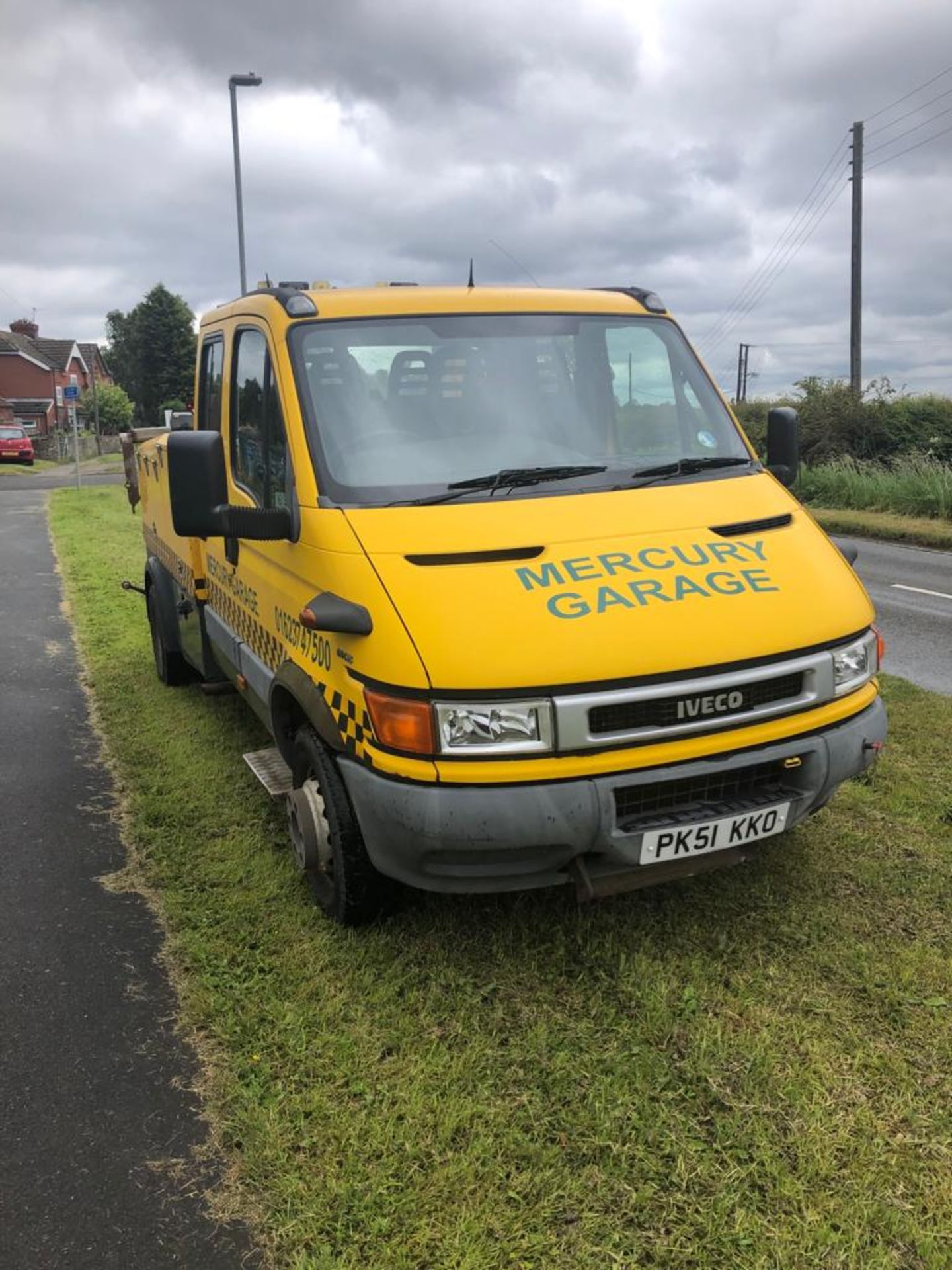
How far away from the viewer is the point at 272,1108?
9.06ft

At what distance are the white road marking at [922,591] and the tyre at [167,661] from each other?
25.4 ft

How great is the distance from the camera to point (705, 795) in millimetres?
3252

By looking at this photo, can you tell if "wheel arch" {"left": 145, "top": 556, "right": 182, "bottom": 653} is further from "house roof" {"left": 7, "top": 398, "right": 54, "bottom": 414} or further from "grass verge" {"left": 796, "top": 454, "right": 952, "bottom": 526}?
"house roof" {"left": 7, "top": 398, "right": 54, "bottom": 414}

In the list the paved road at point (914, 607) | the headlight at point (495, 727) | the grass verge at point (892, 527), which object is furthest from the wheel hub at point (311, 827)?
the grass verge at point (892, 527)

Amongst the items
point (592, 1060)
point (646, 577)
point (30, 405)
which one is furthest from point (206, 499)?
point (30, 405)

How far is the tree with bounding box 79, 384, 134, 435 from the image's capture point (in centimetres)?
6994

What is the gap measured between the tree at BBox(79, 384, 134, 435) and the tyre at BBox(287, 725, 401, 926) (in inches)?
2800

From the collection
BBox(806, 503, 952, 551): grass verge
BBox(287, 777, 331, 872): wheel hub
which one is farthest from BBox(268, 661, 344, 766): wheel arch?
BBox(806, 503, 952, 551): grass verge

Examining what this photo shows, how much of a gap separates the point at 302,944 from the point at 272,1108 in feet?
2.81

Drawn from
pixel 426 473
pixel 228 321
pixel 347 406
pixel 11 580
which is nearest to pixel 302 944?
pixel 426 473

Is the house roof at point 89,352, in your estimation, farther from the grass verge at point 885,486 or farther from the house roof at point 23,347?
the grass verge at point 885,486

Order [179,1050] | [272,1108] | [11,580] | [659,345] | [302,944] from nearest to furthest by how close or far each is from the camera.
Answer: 1. [272,1108]
2. [179,1050]
3. [302,944]
4. [659,345]
5. [11,580]

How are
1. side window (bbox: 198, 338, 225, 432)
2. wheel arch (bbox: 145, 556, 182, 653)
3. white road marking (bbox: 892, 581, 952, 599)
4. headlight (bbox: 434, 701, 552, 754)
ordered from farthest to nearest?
white road marking (bbox: 892, 581, 952, 599), wheel arch (bbox: 145, 556, 182, 653), side window (bbox: 198, 338, 225, 432), headlight (bbox: 434, 701, 552, 754)

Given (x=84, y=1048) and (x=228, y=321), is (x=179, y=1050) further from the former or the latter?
(x=228, y=321)
